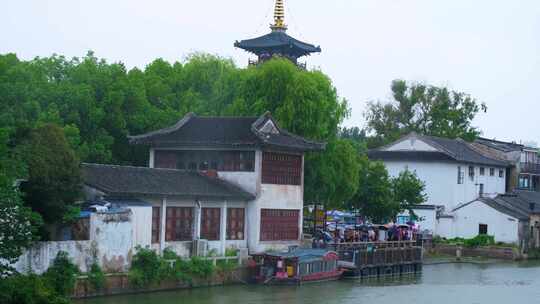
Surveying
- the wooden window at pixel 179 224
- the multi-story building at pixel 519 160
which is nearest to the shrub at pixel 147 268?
the wooden window at pixel 179 224

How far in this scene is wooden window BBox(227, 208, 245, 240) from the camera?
4025cm

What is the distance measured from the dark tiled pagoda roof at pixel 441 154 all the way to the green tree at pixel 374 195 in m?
11.8

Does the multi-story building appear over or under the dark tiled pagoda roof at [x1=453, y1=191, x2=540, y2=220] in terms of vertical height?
over

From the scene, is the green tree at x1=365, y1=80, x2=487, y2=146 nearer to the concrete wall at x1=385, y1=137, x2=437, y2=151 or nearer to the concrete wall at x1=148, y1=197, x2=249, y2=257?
the concrete wall at x1=385, y1=137, x2=437, y2=151

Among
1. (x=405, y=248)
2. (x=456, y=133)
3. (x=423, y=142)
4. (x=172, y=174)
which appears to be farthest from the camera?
(x=456, y=133)

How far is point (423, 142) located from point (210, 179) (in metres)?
29.9

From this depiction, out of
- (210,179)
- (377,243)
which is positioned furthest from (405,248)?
(210,179)

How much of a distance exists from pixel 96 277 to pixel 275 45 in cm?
3861

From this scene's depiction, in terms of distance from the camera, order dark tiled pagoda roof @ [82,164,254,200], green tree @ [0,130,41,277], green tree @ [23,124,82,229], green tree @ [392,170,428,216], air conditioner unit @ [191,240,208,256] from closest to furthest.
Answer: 1. green tree @ [0,130,41,277]
2. green tree @ [23,124,82,229]
3. dark tiled pagoda roof @ [82,164,254,200]
4. air conditioner unit @ [191,240,208,256]
5. green tree @ [392,170,428,216]

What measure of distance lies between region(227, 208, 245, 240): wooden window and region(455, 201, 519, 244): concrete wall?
26.0 meters

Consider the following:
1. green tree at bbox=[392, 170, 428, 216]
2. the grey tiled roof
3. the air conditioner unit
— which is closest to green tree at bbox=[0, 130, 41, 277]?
the air conditioner unit

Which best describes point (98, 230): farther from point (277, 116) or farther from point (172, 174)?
point (277, 116)

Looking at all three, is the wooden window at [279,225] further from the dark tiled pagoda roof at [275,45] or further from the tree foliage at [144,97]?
the dark tiled pagoda roof at [275,45]

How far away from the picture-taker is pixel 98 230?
106 ft
